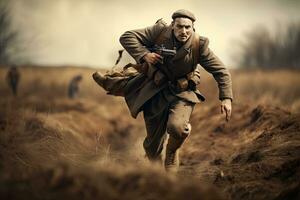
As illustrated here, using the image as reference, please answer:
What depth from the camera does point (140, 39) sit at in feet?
26.2

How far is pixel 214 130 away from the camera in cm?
1348

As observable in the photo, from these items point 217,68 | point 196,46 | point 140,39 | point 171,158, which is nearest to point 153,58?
point 140,39

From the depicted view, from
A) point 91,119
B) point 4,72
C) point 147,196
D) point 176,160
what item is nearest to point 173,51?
point 176,160

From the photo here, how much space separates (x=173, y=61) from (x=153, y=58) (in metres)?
0.24

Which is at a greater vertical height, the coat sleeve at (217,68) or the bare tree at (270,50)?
the coat sleeve at (217,68)

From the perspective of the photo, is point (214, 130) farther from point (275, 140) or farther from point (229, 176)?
point (229, 176)

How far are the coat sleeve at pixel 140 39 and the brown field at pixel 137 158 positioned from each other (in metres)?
1.26

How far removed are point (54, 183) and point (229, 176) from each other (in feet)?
10.1

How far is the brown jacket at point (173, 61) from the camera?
303 inches

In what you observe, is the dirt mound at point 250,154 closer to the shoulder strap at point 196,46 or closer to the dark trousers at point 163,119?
the dark trousers at point 163,119

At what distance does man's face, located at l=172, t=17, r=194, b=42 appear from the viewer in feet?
24.8

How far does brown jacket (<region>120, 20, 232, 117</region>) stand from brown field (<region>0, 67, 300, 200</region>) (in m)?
0.91

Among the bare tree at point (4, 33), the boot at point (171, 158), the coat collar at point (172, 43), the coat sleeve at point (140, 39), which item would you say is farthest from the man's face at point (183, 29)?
the bare tree at point (4, 33)

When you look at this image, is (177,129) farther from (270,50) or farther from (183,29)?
(270,50)
